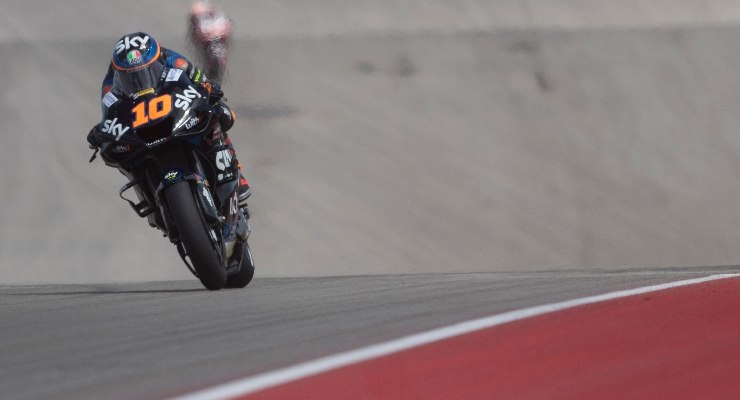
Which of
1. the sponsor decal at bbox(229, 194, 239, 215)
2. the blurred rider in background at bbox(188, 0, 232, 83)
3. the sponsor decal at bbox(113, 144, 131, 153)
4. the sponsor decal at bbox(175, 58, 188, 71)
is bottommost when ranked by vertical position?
the blurred rider in background at bbox(188, 0, 232, 83)

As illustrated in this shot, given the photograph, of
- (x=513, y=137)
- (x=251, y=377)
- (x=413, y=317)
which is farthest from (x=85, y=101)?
(x=251, y=377)

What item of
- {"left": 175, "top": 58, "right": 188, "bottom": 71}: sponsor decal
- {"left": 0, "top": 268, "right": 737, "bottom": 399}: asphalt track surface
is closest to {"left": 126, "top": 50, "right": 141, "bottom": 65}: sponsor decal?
{"left": 175, "top": 58, "right": 188, "bottom": 71}: sponsor decal

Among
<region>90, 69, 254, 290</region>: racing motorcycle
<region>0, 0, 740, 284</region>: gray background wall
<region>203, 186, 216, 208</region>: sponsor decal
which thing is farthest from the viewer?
<region>0, 0, 740, 284</region>: gray background wall

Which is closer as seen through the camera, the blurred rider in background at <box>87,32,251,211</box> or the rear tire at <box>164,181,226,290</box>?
the rear tire at <box>164,181,226,290</box>

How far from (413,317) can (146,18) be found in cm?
1744

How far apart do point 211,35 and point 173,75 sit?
1448 centimetres

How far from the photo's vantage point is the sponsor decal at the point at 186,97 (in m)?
10.1

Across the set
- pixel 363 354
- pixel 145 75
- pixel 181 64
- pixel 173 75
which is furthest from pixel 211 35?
pixel 363 354

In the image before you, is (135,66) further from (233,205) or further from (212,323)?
(212,323)

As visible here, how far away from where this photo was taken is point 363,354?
6062 millimetres

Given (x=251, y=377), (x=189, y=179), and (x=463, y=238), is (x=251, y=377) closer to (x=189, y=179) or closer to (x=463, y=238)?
(x=189, y=179)

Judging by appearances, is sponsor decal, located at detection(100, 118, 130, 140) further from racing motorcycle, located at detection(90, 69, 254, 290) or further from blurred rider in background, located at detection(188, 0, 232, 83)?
blurred rider in background, located at detection(188, 0, 232, 83)

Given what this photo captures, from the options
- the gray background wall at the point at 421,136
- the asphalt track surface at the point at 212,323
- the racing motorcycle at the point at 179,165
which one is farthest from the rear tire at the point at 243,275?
the gray background wall at the point at 421,136

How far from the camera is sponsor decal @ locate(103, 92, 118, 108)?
10256 mm
